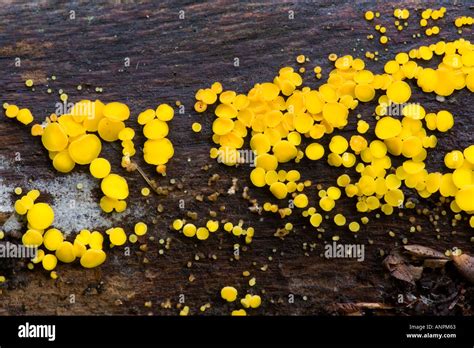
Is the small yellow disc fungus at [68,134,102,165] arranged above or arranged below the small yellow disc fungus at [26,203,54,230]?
above

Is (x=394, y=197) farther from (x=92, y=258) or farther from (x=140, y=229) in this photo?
(x=92, y=258)

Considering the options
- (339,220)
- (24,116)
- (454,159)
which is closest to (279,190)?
(339,220)

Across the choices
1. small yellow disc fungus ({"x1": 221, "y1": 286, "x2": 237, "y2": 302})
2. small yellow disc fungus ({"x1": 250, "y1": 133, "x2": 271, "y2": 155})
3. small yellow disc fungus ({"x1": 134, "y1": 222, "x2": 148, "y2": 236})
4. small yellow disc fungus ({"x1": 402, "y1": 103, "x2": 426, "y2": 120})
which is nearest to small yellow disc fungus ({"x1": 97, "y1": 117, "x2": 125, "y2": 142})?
small yellow disc fungus ({"x1": 134, "y1": 222, "x2": 148, "y2": 236})

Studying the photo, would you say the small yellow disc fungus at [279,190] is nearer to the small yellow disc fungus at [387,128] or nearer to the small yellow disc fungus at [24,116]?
the small yellow disc fungus at [387,128]

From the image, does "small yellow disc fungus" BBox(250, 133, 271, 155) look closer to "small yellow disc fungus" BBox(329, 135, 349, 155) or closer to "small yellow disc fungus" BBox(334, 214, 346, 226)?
"small yellow disc fungus" BBox(329, 135, 349, 155)

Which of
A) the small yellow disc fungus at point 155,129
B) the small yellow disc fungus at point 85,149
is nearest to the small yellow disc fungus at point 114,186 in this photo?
the small yellow disc fungus at point 85,149
